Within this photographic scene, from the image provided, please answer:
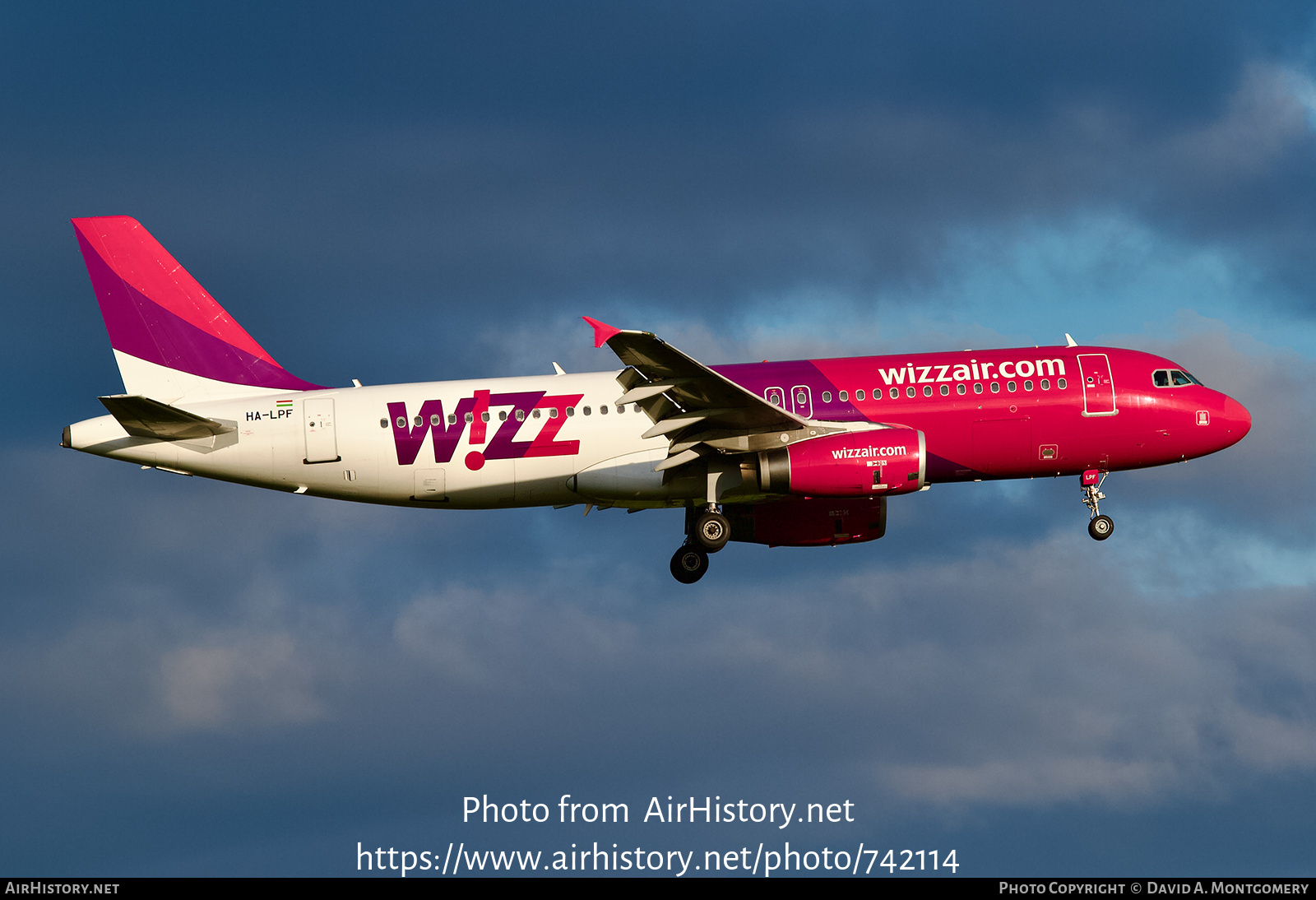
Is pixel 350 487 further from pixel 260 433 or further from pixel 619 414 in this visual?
pixel 619 414

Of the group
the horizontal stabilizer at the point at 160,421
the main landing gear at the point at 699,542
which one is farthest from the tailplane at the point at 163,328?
the main landing gear at the point at 699,542

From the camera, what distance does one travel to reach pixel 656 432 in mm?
41875

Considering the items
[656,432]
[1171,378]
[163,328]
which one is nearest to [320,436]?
[163,328]

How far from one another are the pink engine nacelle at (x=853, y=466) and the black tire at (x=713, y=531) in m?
A: 2.43

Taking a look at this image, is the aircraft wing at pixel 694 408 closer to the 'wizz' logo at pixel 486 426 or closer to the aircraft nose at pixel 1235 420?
the 'wizz' logo at pixel 486 426

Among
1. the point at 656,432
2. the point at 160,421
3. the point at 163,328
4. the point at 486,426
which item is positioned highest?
the point at 163,328

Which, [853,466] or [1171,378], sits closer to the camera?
[853,466]

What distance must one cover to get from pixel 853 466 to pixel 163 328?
866 inches

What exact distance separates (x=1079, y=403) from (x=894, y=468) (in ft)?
22.9

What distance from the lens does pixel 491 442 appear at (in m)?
43.5

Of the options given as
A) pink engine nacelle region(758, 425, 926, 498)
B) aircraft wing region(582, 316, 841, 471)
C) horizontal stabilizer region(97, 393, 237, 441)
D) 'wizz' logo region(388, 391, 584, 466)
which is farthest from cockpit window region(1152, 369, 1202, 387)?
horizontal stabilizer region(97, 393, 237, 441)

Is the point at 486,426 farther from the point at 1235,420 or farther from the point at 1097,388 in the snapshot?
the point at 1235,420
